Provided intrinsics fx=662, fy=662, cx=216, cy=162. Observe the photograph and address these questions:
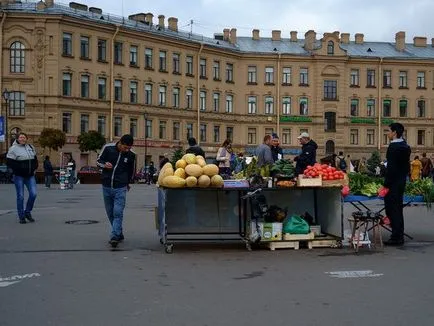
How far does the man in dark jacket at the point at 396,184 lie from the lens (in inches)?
451

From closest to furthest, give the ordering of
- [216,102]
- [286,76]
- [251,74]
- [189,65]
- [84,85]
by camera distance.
Answer: [84,85] → [189,65] → [216,102] → [251,74] → [286,76]

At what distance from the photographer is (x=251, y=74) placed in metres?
78.6

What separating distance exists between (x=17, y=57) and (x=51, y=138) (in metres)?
9.71

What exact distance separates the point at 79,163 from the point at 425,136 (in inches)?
1743

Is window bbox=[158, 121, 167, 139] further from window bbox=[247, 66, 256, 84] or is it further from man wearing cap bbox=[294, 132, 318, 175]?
man wearing cap bbox=[294, 132, 318, 175]

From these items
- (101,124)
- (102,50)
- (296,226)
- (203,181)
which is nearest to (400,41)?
(102,50)

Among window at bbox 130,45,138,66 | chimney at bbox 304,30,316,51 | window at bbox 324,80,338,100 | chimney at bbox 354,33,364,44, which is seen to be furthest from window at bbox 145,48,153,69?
chimney at bbox 354,33,364,44

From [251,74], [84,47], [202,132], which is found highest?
[84,47]

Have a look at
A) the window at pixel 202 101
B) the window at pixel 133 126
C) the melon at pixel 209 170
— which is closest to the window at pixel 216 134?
the window at pixel 202 101

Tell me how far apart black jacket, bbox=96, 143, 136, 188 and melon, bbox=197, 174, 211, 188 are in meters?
1.62

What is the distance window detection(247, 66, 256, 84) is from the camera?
78.6 metres

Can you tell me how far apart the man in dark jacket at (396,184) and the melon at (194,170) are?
3.33m

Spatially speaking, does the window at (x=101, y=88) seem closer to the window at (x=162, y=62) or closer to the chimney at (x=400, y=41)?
the window at (x=162, y=62)

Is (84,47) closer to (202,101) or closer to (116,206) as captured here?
(202,101)
